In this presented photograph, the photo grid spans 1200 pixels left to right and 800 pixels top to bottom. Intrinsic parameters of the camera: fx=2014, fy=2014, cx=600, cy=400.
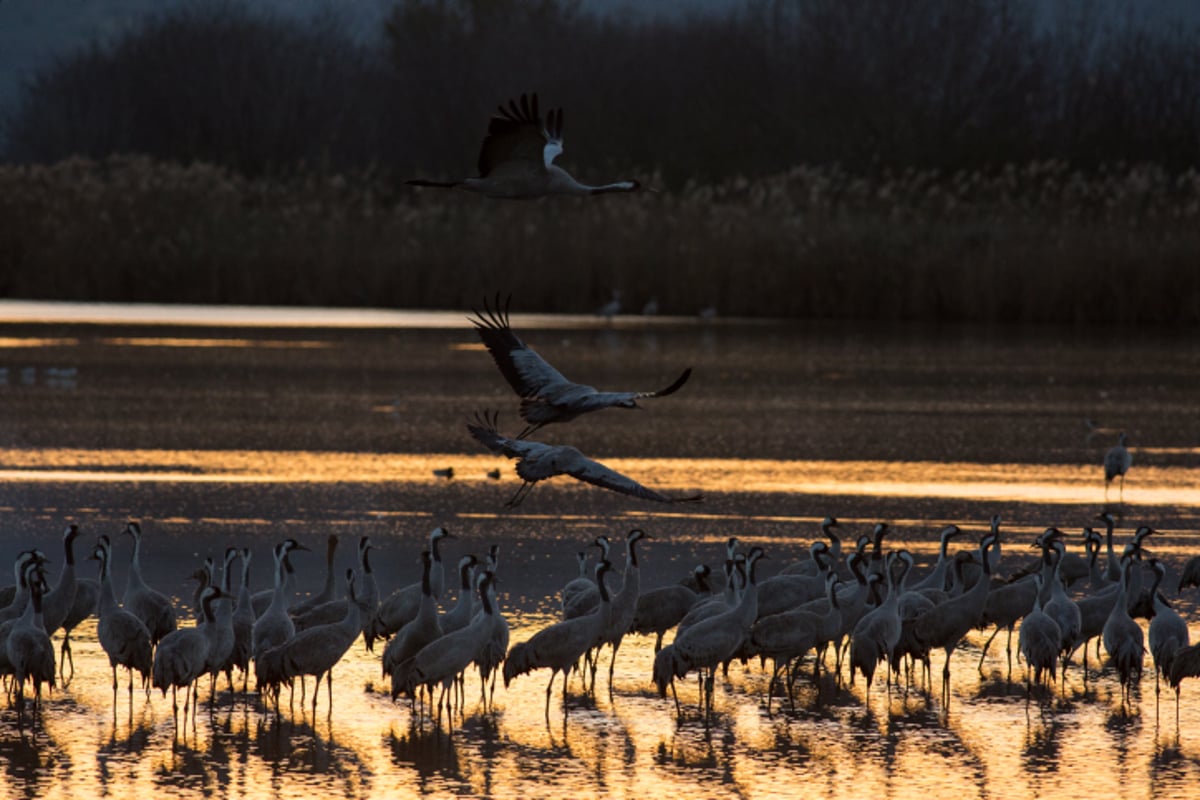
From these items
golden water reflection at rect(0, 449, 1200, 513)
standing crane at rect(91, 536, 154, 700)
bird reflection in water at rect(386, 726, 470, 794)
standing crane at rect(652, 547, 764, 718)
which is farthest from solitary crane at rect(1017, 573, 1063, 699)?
golden water reflection at rect(0, 449, 1200, 513)

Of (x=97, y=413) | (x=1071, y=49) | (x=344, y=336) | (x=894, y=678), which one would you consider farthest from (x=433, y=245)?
(x=1071, y=49)

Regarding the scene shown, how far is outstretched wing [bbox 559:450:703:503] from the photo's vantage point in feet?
26.8

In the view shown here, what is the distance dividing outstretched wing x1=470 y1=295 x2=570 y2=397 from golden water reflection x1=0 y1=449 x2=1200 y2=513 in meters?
5.65

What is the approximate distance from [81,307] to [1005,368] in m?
16.7

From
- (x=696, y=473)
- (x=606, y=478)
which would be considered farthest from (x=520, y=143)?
(x=696, y=473)

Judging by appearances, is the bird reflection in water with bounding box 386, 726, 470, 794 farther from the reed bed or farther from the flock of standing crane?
the reed bed

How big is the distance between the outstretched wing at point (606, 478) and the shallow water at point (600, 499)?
111 centimetres

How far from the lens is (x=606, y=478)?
837cm

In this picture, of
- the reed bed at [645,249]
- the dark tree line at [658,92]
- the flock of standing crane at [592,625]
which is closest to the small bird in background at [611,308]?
the reed bed at [645,249]

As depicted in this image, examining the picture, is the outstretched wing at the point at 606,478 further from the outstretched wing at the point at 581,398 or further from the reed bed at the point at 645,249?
the reed bed at the point at 645,249

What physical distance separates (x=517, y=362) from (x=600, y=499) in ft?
19.0

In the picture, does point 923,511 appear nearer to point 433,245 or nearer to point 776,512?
point 776,512

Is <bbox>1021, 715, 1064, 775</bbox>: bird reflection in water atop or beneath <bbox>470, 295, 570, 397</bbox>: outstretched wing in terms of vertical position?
beneath

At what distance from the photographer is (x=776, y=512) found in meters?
13.9
